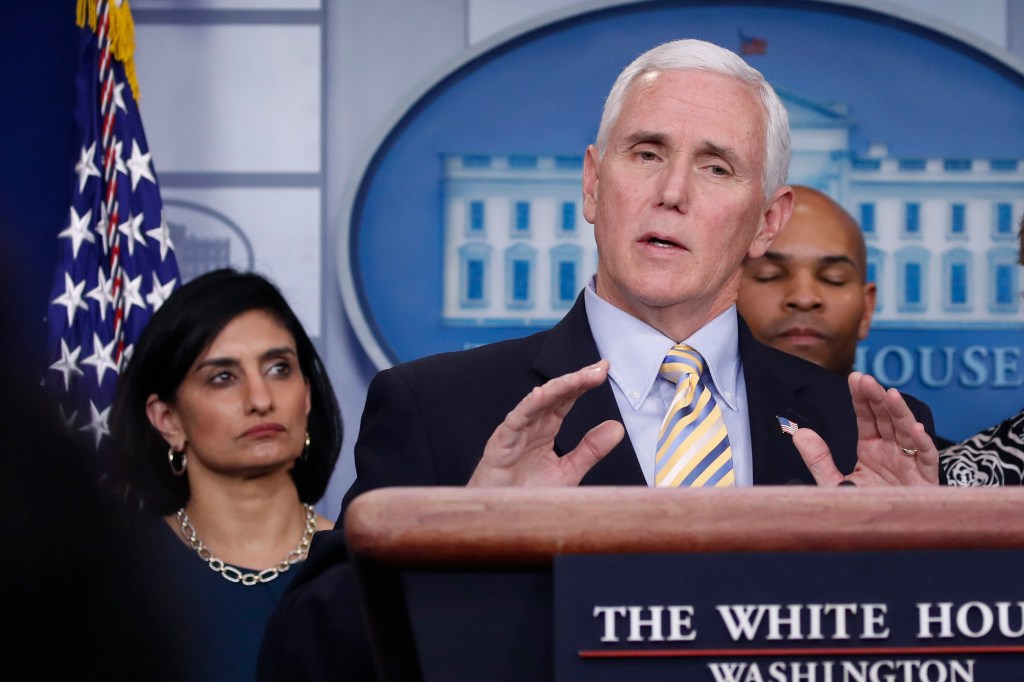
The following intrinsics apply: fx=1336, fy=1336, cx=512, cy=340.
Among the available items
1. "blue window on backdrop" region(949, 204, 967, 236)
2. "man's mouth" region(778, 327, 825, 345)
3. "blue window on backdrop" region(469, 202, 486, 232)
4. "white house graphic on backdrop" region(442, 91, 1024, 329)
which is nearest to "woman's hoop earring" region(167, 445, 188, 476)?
"white house graphic on backdrop" region(442, 91, 1024, 329)

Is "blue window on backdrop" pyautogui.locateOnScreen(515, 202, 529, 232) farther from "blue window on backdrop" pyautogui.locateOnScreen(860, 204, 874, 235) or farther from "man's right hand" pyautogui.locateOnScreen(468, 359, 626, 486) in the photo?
"man's right hand" pyautogui.locateOnScreen(468, 359, 626, 486)

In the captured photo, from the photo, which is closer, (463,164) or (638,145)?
(638,145)

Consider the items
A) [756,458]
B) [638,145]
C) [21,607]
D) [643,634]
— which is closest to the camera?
[21,607]

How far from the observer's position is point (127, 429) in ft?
9.20

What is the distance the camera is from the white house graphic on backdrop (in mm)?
2852

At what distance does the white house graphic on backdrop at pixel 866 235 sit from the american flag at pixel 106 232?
0.64 meters

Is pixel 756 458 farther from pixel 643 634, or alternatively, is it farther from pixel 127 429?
pixel 127 429

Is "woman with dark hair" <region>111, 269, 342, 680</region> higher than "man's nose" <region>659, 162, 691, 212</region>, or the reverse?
"man's nose" <region>659, 162, 691, 212</region>

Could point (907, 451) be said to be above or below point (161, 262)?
below

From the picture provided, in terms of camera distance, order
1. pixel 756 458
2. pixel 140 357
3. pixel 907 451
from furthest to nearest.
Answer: pixel 140 357 < pixel 756 458 < pixel 907 451

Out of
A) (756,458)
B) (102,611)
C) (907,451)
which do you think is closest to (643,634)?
(102,611)

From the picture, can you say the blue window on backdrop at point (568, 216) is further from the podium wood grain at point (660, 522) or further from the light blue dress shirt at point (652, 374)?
the podium wood grain at point (660, 522)

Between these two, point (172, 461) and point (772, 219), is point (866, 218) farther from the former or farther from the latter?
point (172, 461)

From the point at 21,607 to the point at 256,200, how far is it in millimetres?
2382
